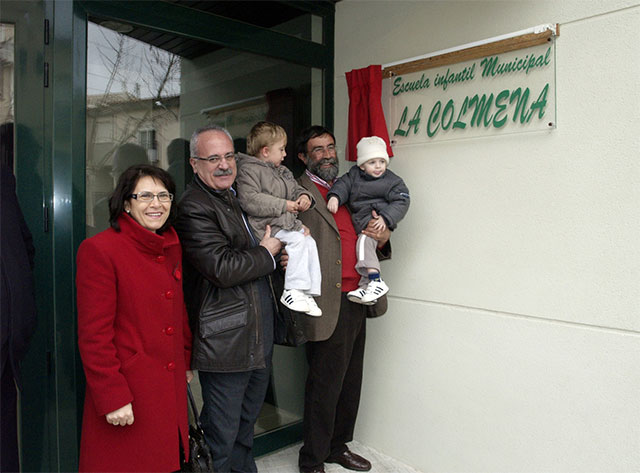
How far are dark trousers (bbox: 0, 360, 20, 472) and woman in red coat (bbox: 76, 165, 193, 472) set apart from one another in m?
0.35

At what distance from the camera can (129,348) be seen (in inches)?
81.1

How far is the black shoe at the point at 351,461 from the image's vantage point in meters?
3.18

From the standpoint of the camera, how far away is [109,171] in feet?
8.73

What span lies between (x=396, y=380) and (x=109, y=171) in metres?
2.12

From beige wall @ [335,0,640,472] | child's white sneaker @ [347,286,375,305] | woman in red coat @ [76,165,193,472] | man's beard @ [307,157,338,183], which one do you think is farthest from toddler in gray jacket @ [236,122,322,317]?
beige wall @ [335,0,640,472]

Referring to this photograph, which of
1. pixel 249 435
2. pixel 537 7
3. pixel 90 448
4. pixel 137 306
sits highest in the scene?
pixel 537 7

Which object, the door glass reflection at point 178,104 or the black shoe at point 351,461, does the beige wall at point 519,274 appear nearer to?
the black shoe at point 351,461

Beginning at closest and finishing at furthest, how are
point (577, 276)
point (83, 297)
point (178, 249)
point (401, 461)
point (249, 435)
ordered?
point (83, 297) → point (178, 249) → point (577, 276) → point (249, 435) → point (401, 461)

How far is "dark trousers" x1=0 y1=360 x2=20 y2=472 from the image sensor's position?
2.12 metres

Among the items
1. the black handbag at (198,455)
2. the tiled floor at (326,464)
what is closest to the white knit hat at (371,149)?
the black handbag at (198,455)

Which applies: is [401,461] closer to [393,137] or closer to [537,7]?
[393,137]

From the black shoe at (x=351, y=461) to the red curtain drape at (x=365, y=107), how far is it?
6.10 feet

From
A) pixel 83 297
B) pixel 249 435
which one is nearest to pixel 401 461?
pixel 249 435

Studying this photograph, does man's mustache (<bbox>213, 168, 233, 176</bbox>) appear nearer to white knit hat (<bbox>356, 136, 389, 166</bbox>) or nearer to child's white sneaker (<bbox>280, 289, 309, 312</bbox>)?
child's white sneaker (<bbox>280, 289, 309, 312</bbox>)
